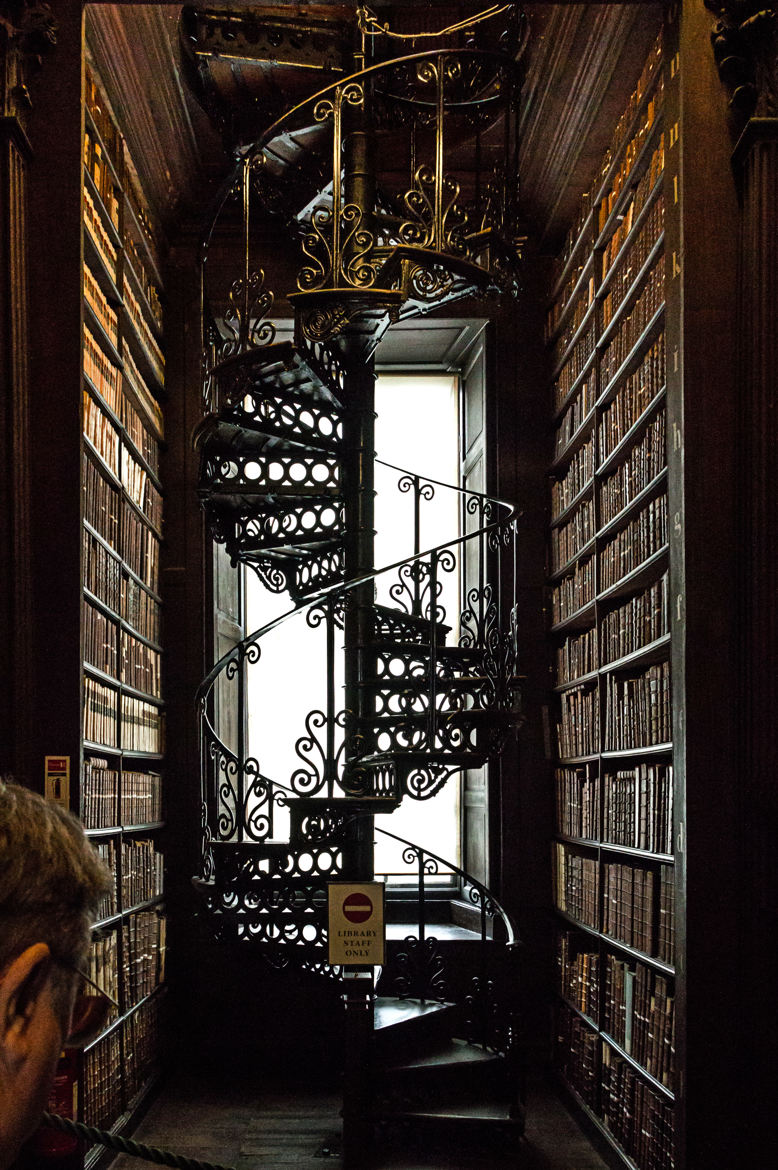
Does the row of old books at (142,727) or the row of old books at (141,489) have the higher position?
the row of old books at (141,489)

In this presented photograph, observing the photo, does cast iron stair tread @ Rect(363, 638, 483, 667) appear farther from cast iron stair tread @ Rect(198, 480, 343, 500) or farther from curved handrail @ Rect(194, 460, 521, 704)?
cast iron stair tread @ Rect(198, 480, 343, 500)

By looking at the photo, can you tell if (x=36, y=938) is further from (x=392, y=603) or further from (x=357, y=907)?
(x=392, y=603)

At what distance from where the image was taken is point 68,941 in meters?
0.85

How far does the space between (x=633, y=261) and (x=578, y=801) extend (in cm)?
222

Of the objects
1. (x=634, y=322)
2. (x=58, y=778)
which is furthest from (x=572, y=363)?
(x=58, y=778)

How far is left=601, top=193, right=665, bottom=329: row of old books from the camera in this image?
13.3 ft

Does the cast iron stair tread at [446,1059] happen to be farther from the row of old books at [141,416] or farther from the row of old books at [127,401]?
the row of old books at [141,416]

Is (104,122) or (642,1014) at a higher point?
(104,122)

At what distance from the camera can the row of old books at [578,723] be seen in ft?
16.5

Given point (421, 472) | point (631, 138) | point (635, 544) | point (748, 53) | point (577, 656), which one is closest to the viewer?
point (748, 53)

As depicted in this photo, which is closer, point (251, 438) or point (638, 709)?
point (638, 709)

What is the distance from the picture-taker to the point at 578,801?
5277 millimetres

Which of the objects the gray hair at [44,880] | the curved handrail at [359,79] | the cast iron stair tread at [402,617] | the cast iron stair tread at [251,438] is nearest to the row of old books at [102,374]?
the cast iron stair tread at [251,438]

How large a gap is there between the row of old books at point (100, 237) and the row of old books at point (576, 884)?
2.89 metres
